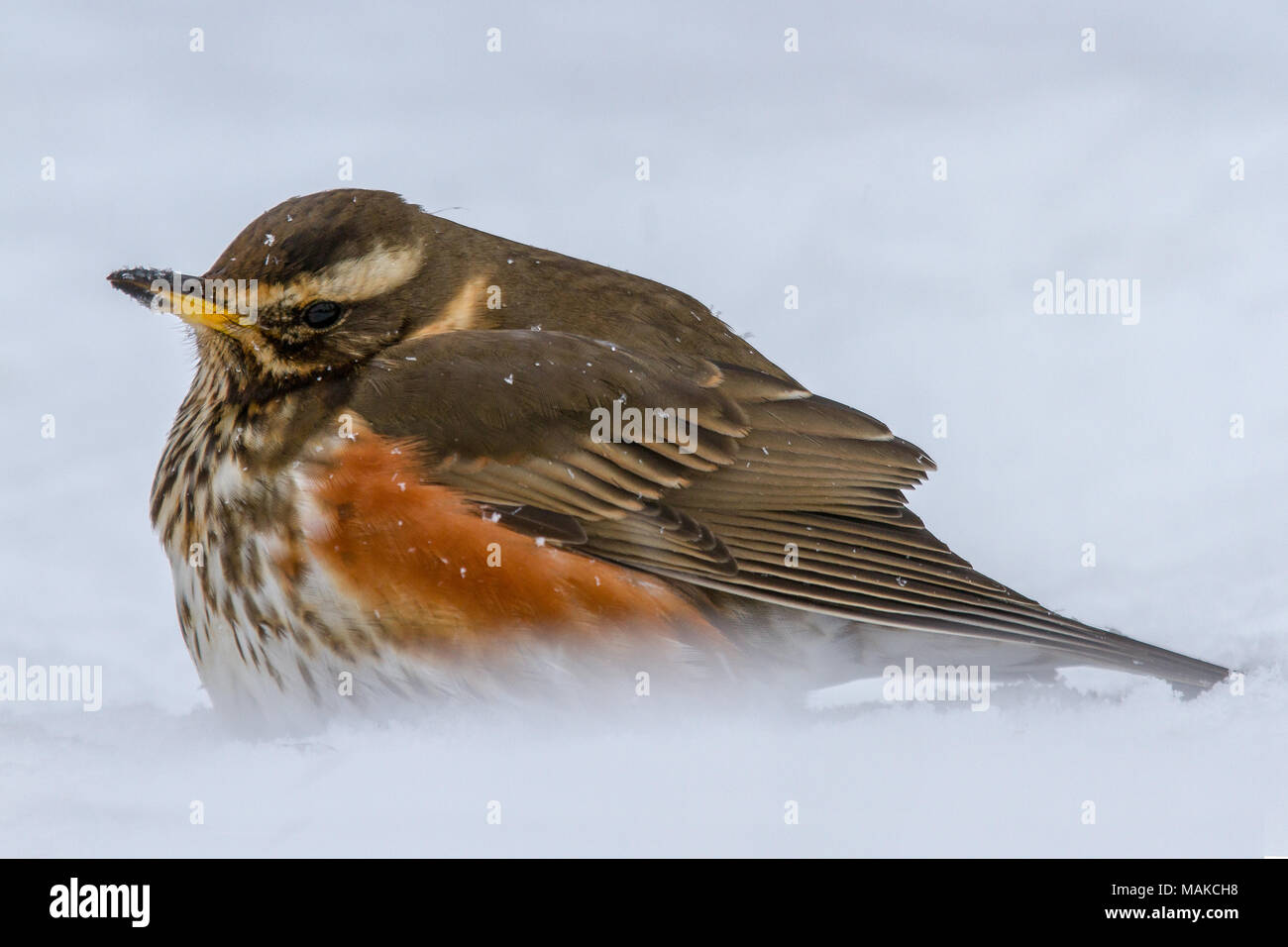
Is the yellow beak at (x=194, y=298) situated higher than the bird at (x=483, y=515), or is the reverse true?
the yellow beak at (x=194, y=298)

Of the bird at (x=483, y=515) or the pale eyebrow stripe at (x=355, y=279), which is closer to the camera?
the bird at (x=483, y=515)

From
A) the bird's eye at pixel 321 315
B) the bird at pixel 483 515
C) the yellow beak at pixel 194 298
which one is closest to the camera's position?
the bird at pixel 483 515

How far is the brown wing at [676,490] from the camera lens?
4.22 meters

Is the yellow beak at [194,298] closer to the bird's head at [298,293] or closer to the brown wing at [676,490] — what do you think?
the bird's head at [298,293]

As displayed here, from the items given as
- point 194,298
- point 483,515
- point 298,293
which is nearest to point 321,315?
point 298,293

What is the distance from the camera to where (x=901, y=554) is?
4441mm

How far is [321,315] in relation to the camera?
4.35 metres

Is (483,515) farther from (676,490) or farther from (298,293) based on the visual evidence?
(298,293)

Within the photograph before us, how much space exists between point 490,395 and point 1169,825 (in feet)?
7.04

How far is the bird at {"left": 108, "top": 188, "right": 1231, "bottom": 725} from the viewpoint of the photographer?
13.3ft

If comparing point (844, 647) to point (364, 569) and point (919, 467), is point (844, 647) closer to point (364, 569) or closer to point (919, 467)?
point (919, 467)

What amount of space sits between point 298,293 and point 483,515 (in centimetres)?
85

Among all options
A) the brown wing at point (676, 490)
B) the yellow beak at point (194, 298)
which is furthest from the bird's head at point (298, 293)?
the brown wing at point (676, 490)

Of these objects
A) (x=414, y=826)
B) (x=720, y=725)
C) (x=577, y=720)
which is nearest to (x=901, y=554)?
(x=720, y=725)
